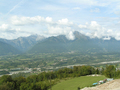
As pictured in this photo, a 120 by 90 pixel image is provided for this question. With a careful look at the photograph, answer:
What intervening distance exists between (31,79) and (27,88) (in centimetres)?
1683

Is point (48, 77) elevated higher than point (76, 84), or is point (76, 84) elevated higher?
point (76, 84)

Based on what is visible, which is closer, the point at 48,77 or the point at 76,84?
the point at 76,84

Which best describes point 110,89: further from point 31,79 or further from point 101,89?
point 31,79

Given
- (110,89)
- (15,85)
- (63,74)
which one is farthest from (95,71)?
(110,89)

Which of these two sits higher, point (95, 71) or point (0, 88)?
point (0, 88)

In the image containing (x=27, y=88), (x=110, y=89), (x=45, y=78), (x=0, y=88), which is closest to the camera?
(x=110, y=89)

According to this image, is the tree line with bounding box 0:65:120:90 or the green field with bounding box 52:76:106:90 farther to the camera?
the tree line with bounding box 0:65:120:90

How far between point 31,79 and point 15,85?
10.4 meters

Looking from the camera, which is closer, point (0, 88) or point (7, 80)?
point (0, 88)

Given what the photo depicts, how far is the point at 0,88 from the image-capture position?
3244 centimetres

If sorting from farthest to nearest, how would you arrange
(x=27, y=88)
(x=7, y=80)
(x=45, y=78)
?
1. (x=45, y=78)
2. (x=7, y=80)
3. (x=27, y=88)

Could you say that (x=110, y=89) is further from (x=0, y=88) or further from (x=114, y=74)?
(x=0, y=88)

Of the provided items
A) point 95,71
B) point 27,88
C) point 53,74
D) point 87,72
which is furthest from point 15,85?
point 95,71

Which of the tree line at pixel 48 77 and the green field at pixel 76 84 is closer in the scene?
the green field at pixel 76 84
